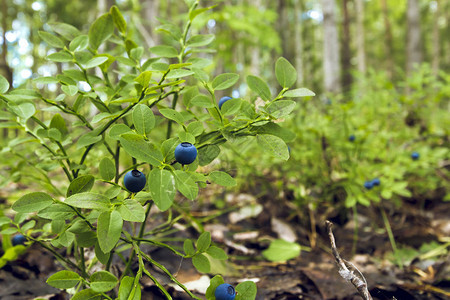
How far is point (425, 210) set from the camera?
229 centimetres

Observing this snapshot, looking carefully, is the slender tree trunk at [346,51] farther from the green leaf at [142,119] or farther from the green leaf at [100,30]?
the green leaf at [142,119]

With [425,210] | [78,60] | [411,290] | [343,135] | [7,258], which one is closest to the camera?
[78,60]

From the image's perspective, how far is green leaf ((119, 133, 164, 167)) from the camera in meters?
0.67

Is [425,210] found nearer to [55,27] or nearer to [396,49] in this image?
[55,27]

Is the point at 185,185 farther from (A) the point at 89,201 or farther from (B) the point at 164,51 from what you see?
(B) the point at 164,51

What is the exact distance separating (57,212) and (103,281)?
0.18 metres

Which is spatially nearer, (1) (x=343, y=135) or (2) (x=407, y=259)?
(2) (x=407, y=259)

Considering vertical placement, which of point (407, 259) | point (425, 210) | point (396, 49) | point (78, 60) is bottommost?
point (396, 49)

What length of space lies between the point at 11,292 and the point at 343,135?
1.87m

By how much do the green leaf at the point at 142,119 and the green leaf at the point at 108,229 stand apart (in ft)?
0.61

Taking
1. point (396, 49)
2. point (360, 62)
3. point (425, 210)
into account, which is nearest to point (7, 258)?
point (425, 210)

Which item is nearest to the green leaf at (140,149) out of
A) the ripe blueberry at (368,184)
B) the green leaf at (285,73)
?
the green leaf at (285,73)

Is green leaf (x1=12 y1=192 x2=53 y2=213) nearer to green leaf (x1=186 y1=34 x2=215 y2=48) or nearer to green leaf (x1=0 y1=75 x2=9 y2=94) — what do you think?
green leaf (x1=0 y1=75 x2=9 y2=94)

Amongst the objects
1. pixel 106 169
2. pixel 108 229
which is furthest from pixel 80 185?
pixel 108 229
